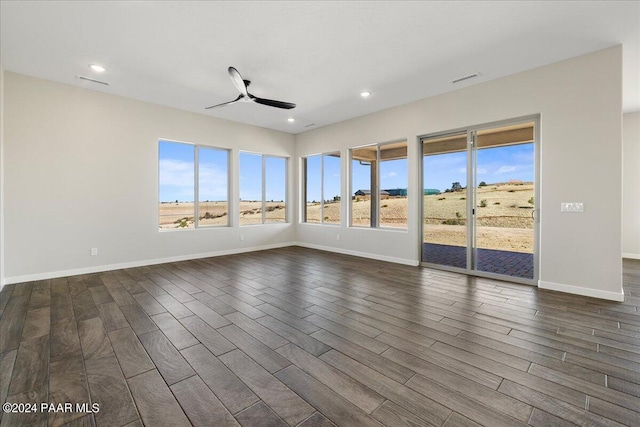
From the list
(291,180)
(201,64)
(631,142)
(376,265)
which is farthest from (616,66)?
(291,180)

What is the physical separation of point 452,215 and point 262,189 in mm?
4505

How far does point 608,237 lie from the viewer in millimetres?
3512

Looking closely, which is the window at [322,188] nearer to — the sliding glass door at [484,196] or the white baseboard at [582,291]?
the sliding glass door at [484,196]

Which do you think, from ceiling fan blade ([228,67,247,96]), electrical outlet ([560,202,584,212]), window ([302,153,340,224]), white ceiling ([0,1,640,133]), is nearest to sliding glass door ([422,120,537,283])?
electrical outlet ([560,202,584,212])

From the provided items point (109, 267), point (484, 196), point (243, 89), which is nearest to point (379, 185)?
point (484, 196)

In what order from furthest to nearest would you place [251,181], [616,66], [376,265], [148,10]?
[251,181] → [376,265] → [616,66] → [148,10]

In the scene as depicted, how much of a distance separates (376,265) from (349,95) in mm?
3162

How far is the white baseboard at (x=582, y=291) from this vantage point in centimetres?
346

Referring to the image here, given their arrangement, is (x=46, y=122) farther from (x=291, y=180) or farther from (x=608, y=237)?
(x=608, y=237)

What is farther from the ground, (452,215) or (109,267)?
(452,215)

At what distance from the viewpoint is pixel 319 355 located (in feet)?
7.39

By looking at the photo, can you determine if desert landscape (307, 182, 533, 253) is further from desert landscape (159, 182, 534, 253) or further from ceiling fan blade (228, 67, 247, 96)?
ceiling fan blade (228, 67, 247, 96)

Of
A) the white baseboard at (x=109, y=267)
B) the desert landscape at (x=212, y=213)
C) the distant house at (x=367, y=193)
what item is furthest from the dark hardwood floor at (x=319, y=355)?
the distant house at (x=367, y=193)

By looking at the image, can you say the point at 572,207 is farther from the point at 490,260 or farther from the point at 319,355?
the point at 319,355
